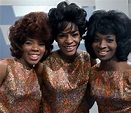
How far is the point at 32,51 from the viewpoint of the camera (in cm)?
115

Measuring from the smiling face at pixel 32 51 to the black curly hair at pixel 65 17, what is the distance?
0.34ft

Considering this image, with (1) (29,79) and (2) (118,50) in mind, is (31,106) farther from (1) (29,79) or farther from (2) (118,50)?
(2) (118,50)

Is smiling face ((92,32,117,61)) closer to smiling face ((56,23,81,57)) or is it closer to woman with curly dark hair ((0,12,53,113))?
smiling face ((56,23,81,57))

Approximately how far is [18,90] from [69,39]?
329 millimetres

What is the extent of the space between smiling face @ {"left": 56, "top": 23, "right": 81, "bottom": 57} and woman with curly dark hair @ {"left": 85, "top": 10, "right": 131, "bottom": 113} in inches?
2.4

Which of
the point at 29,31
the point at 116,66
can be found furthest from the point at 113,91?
the point at 29,31

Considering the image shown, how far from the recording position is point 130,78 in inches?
44.7

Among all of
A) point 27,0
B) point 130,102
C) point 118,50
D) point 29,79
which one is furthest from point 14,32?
point 27,0

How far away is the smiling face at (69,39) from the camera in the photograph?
117 cm

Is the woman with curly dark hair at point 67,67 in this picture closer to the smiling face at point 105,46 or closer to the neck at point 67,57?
the neck at point 67,57

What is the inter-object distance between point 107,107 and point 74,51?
311 mm

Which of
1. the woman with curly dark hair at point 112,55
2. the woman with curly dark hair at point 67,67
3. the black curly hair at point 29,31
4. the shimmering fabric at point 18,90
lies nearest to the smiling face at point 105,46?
the woman with curly dark hair at point 112,55

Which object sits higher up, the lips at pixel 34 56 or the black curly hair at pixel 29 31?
the black curly hair at pixel 29 31

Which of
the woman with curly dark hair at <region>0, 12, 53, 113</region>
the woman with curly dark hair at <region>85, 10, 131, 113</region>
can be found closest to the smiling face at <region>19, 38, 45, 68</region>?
the woman with curly dark hair at <region>0, 12, 53, 113</region>
